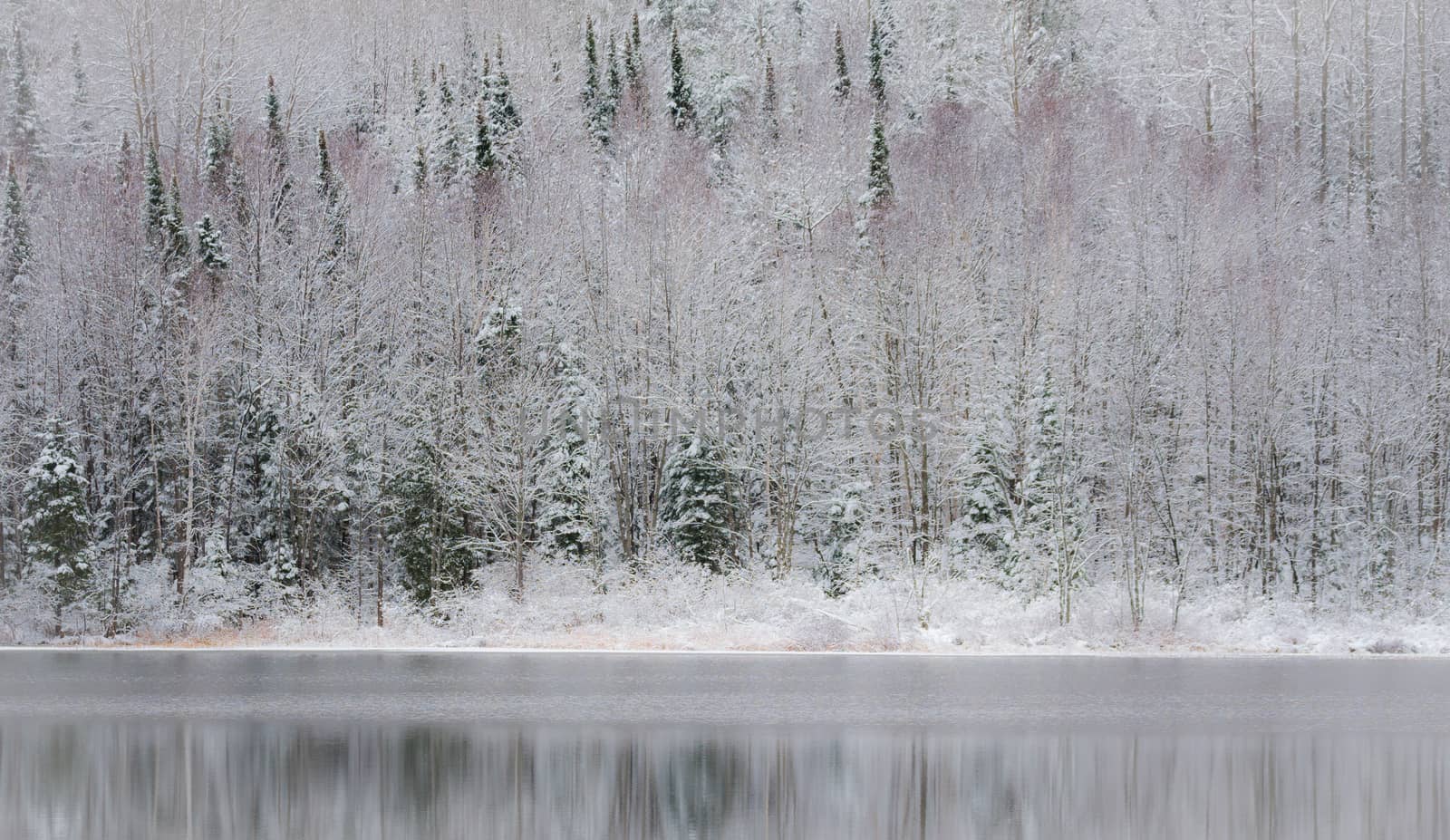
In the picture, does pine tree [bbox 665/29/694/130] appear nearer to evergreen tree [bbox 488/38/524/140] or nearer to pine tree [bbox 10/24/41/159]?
evergreen tree [bbox 488/38/524/140]

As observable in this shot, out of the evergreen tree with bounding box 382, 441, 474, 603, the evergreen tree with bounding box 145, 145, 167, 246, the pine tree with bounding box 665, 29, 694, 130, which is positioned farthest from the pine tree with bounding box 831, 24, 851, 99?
the evergreen tree with bounding box 382, 441, 474, 603

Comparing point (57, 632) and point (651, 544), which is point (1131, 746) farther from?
point (57, 632)

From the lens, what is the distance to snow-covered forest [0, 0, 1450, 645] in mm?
36500

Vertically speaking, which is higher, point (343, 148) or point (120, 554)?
point (343, 148)

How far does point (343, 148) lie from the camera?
51312 millimetres

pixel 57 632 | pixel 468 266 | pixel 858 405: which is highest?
pixel 468 266

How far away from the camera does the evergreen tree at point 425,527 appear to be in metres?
37.5

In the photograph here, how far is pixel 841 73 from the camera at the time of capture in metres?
68.4

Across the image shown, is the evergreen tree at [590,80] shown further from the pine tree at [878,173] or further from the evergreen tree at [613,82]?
the pine tree at [878,173]

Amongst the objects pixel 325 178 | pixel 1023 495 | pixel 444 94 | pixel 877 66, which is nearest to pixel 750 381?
pixel 1023 495

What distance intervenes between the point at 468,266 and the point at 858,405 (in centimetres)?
1347

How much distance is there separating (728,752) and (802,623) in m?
15.5

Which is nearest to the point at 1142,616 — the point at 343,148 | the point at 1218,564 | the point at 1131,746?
the point at 1218,564

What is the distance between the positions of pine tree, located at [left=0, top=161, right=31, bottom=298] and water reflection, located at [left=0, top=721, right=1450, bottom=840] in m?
30.5
